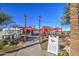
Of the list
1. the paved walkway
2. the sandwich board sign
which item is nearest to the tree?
Result: the paved walkway

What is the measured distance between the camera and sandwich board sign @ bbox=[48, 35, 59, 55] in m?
2.66

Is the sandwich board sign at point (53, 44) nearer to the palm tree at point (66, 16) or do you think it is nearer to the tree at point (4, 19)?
the palm tree at point (66, 16)

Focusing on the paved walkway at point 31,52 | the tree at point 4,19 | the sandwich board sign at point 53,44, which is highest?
the tree at point 4,19

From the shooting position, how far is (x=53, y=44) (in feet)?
8.79

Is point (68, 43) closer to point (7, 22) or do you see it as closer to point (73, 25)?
point (73, 25)

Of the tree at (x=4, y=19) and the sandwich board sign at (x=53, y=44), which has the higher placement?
the tree at (x=4, y=19)

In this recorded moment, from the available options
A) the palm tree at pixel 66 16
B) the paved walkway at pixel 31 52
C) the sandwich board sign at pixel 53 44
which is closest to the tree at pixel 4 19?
the paved walkway at pixel 31 52

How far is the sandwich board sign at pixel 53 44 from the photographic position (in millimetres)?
2662

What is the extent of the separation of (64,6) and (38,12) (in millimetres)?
331

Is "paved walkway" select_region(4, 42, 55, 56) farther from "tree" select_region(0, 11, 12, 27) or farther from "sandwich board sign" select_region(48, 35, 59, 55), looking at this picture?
"tree" select_region(0, 11, 12, 27)

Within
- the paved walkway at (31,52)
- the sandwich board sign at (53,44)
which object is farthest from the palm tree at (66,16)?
the paved walkway at (31,52)

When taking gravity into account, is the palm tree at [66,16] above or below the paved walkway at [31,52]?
above

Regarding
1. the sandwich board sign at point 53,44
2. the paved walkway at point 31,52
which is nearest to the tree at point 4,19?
the paved walkway at point 31,52

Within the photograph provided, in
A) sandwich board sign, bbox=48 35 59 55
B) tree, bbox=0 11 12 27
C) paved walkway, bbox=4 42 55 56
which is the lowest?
paved walkway, bbox=4 42 55 56
